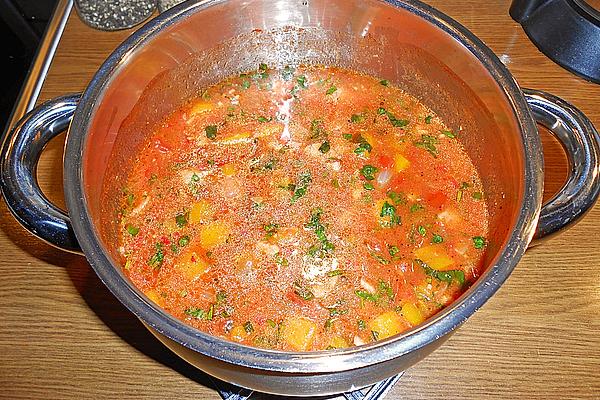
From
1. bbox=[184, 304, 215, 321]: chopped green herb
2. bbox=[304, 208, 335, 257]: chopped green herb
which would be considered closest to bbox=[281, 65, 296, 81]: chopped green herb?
bbox=[304, 208, 335, 257]: chopped green herb

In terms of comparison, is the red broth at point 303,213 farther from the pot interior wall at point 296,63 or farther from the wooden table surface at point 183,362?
the wooden table surface at point 183,362

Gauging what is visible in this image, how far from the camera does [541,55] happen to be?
182cm

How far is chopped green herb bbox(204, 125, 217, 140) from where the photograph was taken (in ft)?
4.67

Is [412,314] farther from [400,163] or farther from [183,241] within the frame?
[183,241]

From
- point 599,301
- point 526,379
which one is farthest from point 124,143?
point 599,301

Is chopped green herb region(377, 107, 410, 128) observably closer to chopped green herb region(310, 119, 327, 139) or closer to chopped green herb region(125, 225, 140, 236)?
chopped green herb region(310, 119, 327, 139)

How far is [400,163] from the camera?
4.50 ft

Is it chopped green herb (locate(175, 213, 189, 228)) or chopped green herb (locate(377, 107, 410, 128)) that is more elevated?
chopped green herb (locate(175, 213, 189, 228))

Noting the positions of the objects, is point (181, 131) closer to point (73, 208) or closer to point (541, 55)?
point (73, 208)

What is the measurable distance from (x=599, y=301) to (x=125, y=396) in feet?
3.41

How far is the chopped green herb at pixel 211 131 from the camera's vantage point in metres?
1.42

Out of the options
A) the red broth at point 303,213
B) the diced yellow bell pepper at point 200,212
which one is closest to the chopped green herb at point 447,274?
the red broth at point 303,213

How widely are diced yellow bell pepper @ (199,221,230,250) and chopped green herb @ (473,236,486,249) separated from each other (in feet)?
1.59

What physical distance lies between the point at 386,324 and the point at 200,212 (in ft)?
1.41
